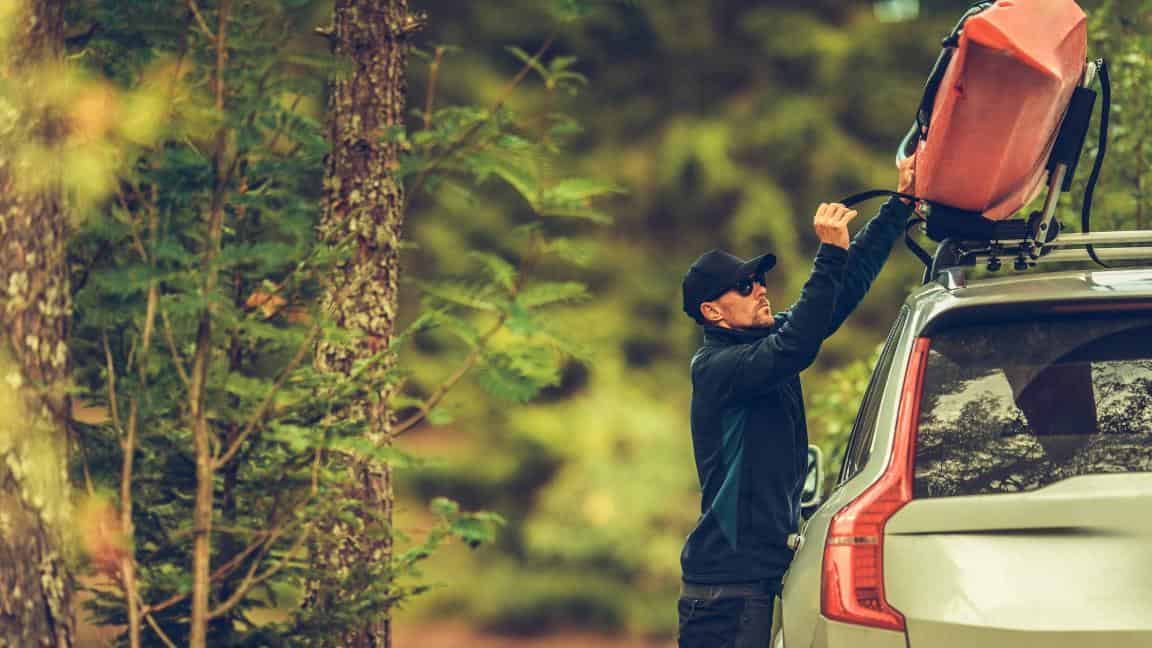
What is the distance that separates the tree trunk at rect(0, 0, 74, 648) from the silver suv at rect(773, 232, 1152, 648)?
7.53ft

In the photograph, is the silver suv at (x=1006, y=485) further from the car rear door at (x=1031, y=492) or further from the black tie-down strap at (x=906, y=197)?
the black tie-down strap at (x=906, y=197)

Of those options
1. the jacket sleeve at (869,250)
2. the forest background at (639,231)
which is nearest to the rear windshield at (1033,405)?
the jacket sleeve at (869,250)

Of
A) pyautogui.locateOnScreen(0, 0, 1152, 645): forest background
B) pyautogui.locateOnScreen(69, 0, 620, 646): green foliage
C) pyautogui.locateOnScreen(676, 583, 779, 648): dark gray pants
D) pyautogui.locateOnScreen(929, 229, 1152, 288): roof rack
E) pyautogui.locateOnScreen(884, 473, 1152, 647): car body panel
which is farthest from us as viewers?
pyautogui.locateOnScreen(0, 0, 1152, 645): forest background

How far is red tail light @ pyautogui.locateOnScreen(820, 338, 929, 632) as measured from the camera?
4.14 metres

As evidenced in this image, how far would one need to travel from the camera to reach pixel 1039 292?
14.0ft

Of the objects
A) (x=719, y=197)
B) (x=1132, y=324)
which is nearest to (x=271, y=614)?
(x=1132, y=324)

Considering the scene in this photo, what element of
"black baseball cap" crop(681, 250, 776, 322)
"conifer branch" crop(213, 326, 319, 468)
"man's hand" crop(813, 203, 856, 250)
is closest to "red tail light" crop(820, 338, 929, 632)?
"man's hand" crop(813, 203, 856, 250)

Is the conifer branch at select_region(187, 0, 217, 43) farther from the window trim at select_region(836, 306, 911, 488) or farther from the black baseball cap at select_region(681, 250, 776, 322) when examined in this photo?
the window trim at select_region(836, 306, 911, 488)

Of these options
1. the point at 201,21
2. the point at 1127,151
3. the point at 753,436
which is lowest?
the point at 753,436

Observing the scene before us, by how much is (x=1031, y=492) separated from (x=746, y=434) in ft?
5.94

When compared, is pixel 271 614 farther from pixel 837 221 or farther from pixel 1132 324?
pixel 1132 324

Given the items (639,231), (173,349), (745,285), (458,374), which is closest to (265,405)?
(173,349)

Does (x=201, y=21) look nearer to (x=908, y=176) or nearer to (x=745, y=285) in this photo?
(x=745, y=285)

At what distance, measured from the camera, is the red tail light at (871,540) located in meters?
4.14
